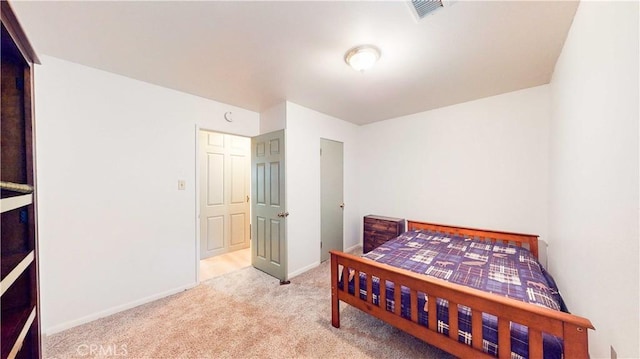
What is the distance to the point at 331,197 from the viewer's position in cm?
363

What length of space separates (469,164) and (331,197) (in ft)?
6.50

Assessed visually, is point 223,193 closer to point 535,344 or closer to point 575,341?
point 535,344

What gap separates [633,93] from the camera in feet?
2.82

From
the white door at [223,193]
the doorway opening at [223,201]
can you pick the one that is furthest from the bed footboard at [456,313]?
the white door at [223,193]

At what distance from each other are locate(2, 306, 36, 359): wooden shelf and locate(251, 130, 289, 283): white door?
6.75 feet

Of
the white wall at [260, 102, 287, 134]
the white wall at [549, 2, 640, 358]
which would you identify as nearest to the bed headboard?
the white wall at [549, 2, 640, 358]

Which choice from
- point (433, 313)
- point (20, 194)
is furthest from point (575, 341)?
point (20, 194)

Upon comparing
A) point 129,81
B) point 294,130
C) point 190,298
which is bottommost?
point 190,298

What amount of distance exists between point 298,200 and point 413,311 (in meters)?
1.90

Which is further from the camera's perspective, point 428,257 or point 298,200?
point 298,200

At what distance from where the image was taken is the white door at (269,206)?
9.46ft

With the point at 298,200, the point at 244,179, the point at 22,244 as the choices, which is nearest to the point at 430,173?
the point at 298,200

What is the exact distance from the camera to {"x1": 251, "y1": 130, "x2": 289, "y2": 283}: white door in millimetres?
2883

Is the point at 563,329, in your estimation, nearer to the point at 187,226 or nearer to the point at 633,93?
the point at 633,93
